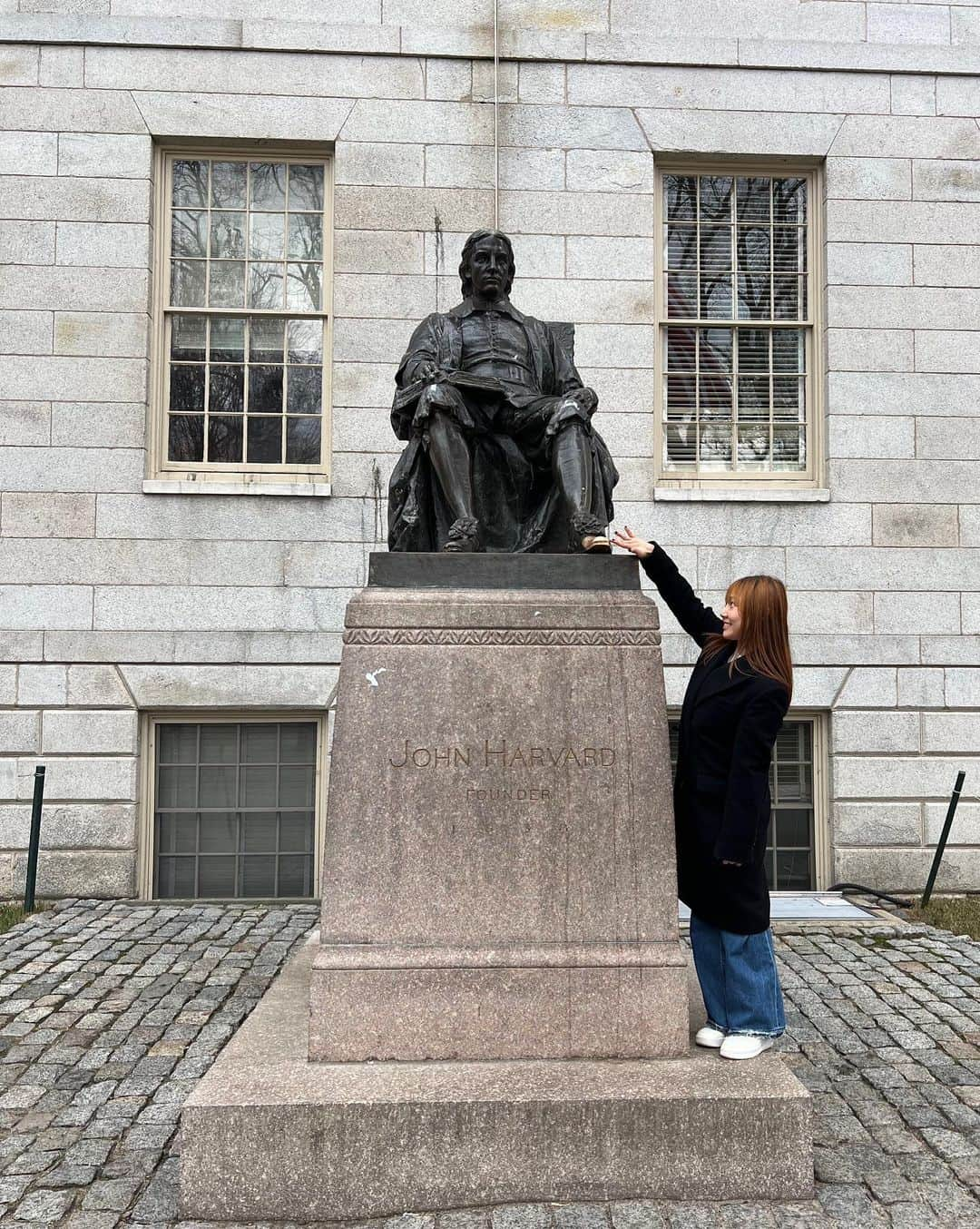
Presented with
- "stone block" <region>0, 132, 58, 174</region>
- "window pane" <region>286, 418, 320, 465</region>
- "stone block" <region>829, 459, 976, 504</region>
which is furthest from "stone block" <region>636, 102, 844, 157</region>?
"stone block" <region>0, 132, 58, 174</region>

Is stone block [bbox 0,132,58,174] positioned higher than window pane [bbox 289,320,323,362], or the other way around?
stone block [bbox 0,132,58,174]

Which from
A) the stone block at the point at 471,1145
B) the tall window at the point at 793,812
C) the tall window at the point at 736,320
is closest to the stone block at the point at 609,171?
the tall window at the point at 736,320

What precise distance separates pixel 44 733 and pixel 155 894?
1578 millimetres

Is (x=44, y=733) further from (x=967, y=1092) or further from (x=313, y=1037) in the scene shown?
(x=967, y=1092)

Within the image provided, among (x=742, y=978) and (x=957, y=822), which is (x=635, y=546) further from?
(x=957, y=822)

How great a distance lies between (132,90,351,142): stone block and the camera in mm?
8516

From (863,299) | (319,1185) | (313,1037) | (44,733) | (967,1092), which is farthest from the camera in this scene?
(863,299)

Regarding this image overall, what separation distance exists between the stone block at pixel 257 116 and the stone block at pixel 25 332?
1.80m

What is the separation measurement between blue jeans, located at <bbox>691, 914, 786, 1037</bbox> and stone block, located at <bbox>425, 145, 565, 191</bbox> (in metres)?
6.76

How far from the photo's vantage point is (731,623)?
374 centimetres

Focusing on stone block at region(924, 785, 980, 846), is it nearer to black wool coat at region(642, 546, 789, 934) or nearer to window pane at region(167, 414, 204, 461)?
black wool coat at region(642, 546, 789, 934)

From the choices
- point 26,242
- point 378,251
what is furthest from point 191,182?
point 378,251

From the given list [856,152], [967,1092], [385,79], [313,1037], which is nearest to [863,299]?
[856,152]

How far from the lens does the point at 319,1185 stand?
321 centimetres
